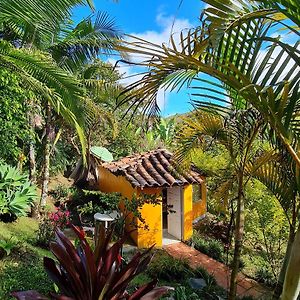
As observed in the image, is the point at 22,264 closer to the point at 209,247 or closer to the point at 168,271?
the point at 168,271

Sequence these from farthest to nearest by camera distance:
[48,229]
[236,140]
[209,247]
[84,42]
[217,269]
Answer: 1. [209,247]
2. [84,42]
3. [217,269]
4. [48,229]
5. [236,140]

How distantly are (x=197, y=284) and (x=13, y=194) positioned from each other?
6.43 meters

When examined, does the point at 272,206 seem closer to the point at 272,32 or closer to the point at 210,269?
the point at 210,269

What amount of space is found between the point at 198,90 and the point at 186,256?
10168 mm

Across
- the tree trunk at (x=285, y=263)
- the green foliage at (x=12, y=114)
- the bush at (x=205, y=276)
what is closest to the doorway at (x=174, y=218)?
the bush at (x=205, y=276)

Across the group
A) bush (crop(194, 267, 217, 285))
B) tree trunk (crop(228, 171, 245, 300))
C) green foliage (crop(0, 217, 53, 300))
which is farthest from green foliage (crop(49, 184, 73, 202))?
tree trunk (crop(228, 171, 245, 300))

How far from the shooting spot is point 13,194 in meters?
10.8

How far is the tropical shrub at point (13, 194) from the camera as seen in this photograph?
411 inches

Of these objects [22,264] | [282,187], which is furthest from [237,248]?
[22,264]

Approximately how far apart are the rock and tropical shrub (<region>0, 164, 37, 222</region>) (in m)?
5.74

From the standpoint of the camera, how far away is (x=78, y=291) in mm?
3742

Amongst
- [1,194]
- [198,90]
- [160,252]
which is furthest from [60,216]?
[198,90]

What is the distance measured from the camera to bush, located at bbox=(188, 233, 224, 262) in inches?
500

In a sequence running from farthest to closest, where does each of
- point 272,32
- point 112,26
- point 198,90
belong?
1. point 112,26
2. point 198,90
3. point 272,32
